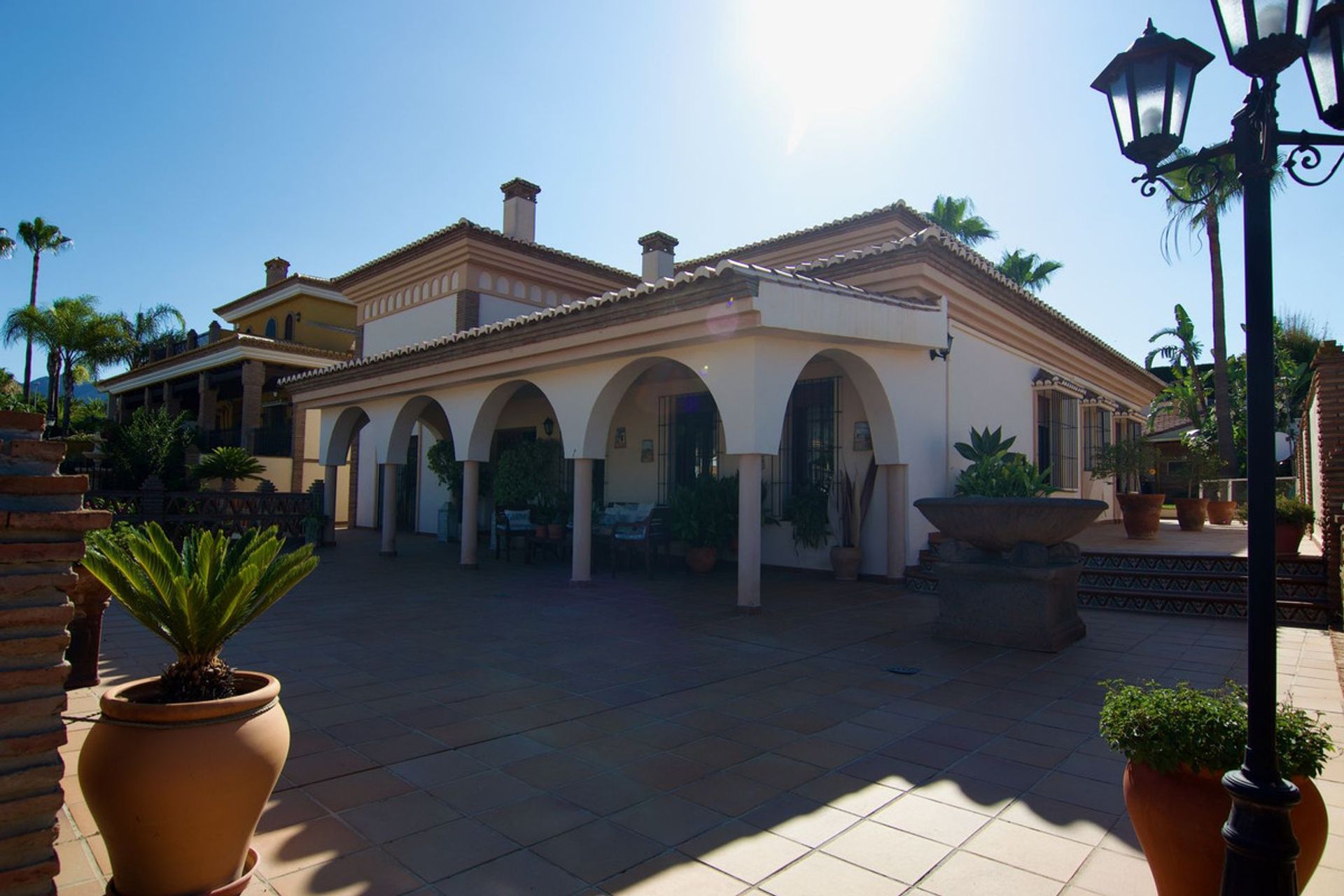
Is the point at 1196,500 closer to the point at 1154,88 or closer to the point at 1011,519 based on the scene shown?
the point at 1011,519

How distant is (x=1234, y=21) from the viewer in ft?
8.02

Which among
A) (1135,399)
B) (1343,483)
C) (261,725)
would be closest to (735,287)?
(261,725)

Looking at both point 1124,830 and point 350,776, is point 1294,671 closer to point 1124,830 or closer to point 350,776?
point 1124,830

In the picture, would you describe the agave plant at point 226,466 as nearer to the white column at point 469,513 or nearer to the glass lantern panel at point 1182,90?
the white column at point 469,513

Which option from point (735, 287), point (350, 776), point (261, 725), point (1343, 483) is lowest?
point (350, 776)

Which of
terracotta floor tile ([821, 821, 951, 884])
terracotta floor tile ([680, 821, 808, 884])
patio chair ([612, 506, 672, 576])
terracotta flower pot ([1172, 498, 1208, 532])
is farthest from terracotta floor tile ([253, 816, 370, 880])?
terracotta flower pot ([1172, 498, 1208, 532])

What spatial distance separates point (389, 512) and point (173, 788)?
1172cm

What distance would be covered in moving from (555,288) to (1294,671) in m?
14.7

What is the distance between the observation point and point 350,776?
12.2 feet

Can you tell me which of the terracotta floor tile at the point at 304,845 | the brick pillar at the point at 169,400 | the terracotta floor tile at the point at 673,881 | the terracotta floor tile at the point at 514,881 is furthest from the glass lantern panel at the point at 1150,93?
the brick pillar at the point at 169,400

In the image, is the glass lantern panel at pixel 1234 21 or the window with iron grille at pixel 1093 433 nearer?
the glass lantern panel at pixel 1234 21

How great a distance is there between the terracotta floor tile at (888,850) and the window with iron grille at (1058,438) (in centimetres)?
1230

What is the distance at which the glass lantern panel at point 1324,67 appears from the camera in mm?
2531

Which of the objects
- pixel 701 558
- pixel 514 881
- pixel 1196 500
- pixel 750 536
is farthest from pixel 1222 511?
pixel 514 881
